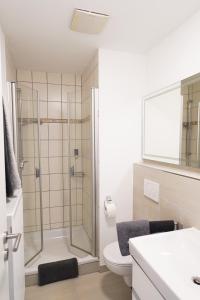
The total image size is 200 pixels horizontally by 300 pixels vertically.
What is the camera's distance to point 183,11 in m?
1.45

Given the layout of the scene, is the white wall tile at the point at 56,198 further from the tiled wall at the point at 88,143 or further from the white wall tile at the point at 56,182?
the tiled wall at the point at 88,143

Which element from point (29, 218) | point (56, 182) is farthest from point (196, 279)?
point (56, 182)

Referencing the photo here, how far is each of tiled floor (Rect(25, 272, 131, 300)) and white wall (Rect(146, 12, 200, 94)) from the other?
205 cm

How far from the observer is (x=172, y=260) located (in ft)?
3.41

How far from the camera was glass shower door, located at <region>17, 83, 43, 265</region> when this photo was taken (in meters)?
2.10

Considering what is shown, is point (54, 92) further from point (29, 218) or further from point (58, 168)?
point (29, 218)

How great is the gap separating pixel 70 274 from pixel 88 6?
2.42 metres

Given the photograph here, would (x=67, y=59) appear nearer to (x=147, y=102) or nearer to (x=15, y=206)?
(x=147, y=102)

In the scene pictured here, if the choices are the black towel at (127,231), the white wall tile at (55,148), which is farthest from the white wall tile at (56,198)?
the black towel at (127,231)

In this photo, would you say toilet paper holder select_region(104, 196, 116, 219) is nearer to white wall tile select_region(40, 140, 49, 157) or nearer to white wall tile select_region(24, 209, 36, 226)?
white wall tile select_region(24, 209, 36, 226)

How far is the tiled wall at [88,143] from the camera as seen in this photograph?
7.11 ft

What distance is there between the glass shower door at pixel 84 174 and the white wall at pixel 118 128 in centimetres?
9

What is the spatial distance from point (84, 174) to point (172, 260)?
1624 mm

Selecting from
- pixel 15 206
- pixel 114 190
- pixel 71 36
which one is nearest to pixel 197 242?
pixel 114 190
